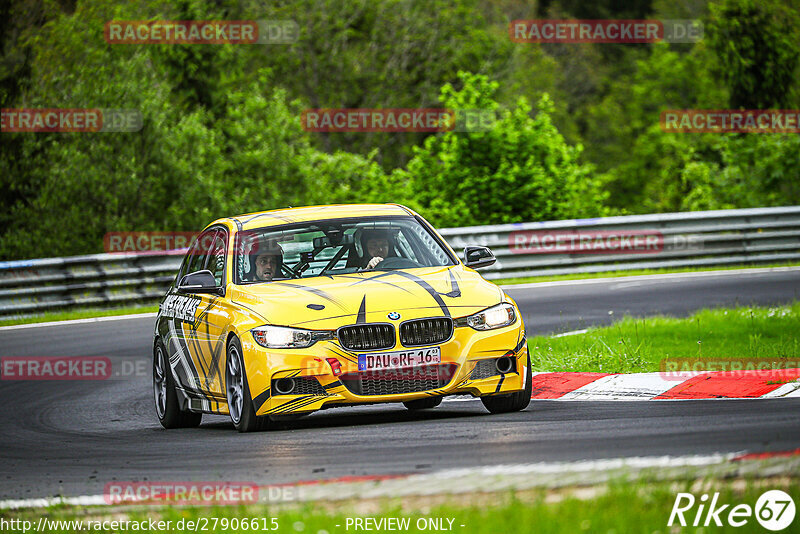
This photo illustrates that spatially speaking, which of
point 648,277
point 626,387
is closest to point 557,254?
point 648,277

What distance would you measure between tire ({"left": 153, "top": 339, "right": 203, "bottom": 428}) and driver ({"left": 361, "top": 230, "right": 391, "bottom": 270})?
Answer: 76.7 inches

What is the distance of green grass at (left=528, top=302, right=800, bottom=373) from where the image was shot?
11.5m

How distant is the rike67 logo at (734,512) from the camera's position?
5.00 metres

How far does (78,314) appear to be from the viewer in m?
20.5

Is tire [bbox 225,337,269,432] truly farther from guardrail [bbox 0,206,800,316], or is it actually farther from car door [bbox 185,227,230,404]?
guardrail [bbox 0,206,800,316]

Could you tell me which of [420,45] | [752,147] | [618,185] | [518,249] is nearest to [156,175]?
[518,249]

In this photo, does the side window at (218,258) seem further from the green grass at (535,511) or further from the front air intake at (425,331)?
the green grass at (535,511)

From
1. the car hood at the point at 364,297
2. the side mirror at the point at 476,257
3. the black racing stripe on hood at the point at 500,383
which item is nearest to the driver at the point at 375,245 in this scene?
the car hood at the point at 364,297

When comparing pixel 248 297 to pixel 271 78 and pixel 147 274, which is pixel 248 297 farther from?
pixel 271 78

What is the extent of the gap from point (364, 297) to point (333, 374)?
602 millimetres

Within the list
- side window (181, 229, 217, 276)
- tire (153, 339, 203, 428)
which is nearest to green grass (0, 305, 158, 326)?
side window (181, 229, 217, 276)

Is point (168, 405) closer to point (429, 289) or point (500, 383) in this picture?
point (429, 289)

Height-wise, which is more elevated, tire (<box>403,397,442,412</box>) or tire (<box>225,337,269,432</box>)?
tire (<box>225,337,269,432</box>)

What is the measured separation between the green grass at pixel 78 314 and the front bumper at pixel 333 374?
452 inches
